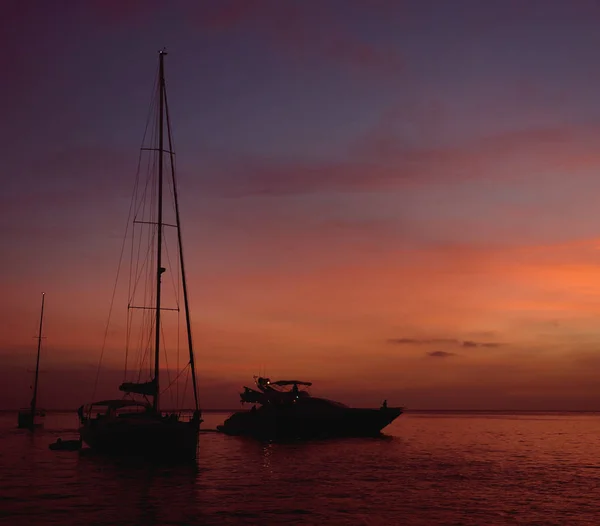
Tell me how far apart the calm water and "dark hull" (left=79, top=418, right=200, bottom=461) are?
1.15 m

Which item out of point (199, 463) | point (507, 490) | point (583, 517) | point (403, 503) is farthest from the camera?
point (199, 463)

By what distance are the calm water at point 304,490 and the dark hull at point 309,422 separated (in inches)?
754

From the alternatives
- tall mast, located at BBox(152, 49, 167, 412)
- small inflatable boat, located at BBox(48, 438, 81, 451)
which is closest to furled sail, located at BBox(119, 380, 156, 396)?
tall mast, located at BBox(152, 49, 167, 412)

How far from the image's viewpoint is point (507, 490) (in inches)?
1507

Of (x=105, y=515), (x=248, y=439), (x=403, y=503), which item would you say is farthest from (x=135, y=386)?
(x=248, y=439)

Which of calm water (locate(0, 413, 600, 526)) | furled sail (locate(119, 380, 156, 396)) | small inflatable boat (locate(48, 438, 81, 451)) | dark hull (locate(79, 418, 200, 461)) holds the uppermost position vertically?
furled sail (locate(119, 380, 156, 396))

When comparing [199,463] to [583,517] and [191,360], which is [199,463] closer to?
[191,360]

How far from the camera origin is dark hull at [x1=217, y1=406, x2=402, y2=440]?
80.6 meters

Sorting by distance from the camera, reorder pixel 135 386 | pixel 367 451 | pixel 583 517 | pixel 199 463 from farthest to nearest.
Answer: pixel 367 451 → pixel 199 463 → pixel 135 386 → pixel 583 517

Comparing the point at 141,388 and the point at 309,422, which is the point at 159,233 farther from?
the point at 309,422

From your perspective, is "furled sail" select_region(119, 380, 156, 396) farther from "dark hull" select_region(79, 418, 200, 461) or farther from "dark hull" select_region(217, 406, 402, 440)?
"dark hull" select_region(217, 406, 402, 440)

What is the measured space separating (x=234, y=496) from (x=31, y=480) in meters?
14.2

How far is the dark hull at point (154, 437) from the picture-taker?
44031 mm

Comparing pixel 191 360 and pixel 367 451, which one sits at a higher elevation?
pixel 191 360
